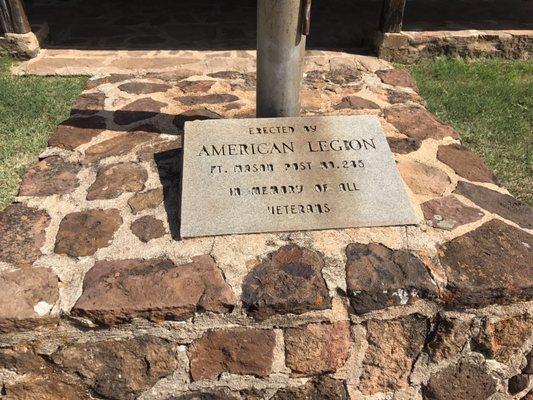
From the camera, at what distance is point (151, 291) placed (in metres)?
1.66

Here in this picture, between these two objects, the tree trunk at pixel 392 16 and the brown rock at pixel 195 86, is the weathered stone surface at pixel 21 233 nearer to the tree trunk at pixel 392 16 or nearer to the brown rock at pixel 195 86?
the brown rock at pixel 195 86

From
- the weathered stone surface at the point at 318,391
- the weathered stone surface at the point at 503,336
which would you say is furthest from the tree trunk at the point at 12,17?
the weathered stone surface at the point at 503,336

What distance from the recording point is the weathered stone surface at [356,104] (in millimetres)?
3090

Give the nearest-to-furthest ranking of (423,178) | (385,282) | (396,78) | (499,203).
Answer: (385,282) < (499,203) < (423,178) < (396,78)

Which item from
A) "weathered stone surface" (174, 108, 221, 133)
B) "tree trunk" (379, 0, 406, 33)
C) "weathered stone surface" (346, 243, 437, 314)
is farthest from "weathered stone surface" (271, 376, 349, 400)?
"tree trunk" (379, 0, 406, 33)

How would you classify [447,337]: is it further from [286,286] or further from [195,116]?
[195,116]

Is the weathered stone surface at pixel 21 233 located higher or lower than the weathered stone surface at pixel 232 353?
higher

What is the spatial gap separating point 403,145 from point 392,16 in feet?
7.38

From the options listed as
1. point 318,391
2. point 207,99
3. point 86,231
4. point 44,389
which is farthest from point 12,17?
point 318,391

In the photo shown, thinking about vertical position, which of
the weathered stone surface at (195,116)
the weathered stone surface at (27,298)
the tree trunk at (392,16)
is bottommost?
the weathered stone surface at (195,116)

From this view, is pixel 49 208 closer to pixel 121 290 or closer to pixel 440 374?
pixel 121 290

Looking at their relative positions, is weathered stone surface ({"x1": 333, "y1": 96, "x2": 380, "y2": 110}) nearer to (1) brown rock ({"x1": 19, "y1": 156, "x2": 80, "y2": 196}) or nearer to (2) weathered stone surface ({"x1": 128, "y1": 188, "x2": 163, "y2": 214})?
(2) weathered stone surface ({"x1": 128, "y1": 188, "x2": 163, "y2": 214})

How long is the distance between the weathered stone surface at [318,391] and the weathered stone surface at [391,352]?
96 mm

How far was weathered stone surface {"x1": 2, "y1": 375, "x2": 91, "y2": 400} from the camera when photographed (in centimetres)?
172
